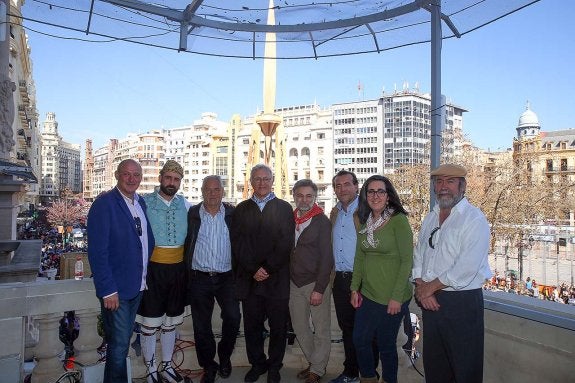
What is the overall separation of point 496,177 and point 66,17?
2830 centimetres

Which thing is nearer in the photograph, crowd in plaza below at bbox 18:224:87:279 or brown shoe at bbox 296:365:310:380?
brown shoe at bbox 296:365:310:380

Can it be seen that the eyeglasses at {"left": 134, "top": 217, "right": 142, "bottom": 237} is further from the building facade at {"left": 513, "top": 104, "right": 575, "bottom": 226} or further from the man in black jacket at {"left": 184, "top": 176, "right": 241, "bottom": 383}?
the building facade at {"left": 513, "top": 104, "right": 575, "bottom": 226}

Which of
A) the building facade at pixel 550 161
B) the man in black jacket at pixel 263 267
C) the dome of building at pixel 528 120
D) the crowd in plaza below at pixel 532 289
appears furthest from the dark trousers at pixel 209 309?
the dome of building at pixel 528 120

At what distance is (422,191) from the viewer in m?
30.2

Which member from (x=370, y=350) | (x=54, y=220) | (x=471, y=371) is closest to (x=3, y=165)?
(x=370, y=350)

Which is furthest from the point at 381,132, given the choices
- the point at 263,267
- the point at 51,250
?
the point at 263,267

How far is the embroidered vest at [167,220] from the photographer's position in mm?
3551

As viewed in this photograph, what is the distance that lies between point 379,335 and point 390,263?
0.54 metres

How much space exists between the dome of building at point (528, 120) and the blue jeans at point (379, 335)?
8353 cm

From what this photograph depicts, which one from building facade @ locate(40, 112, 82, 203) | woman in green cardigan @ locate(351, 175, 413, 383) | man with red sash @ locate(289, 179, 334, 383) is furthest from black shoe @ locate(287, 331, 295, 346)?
building facade @ locate(40, 112, 82, 203)

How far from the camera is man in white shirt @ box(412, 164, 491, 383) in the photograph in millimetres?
2646

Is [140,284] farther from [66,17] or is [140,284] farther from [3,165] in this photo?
[3,165]

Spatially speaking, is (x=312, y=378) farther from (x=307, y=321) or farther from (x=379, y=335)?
(x=379, y=335)

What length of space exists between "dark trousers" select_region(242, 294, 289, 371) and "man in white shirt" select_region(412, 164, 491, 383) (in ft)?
4.19
